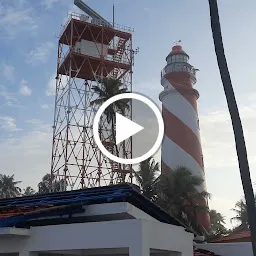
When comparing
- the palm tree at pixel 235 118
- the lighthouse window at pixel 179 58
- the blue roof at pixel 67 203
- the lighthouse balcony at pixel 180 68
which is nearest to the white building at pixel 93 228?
the blue roof at pixel 67 203

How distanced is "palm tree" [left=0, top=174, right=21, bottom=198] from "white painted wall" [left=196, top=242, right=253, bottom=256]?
168 ft

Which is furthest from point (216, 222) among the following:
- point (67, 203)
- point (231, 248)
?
point (67, 203)

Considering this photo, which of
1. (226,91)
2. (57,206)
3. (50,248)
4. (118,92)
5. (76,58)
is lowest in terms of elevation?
(50,248)

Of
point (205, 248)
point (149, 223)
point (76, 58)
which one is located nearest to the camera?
point (149, 223)

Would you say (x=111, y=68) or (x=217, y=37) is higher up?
(x=111, y=68)

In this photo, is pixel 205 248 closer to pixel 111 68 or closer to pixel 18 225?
pixel 18 225

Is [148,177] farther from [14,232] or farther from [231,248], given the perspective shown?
[14,232]

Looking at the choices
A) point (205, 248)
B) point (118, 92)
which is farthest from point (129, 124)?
point (205, 248)

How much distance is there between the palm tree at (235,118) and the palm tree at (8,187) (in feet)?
194

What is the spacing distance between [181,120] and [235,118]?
77.0ft

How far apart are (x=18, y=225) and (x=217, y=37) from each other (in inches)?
313

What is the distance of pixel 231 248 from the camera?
2002 cm

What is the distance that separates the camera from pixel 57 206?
13.6 m

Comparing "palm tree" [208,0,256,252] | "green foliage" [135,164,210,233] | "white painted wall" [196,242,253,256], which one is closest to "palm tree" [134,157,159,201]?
"green foliage" [135,164,210,233]
